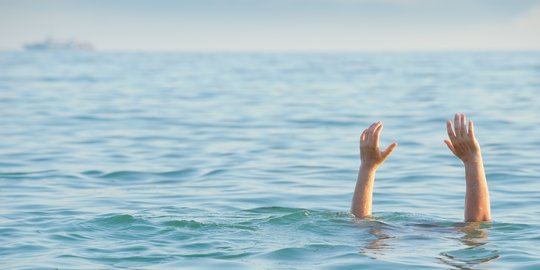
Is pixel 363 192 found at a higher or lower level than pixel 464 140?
lower

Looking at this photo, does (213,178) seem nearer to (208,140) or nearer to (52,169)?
(52,169)

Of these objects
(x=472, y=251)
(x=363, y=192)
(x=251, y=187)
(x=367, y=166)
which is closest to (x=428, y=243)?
(x=472, y=251)

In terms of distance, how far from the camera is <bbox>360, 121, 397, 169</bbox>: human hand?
29.9ft

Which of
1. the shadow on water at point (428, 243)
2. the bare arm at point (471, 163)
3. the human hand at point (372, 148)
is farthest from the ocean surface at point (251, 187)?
the human hand at point (372, 148)

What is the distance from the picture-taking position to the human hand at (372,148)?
9.12 metres

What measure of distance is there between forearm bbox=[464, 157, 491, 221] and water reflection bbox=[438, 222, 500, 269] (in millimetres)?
141

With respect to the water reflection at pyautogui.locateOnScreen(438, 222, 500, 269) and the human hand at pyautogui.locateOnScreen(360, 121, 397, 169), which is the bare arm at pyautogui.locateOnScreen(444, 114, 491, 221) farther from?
the human hand at pyautogui.locateOnScreen(360, 121, 397, 169)

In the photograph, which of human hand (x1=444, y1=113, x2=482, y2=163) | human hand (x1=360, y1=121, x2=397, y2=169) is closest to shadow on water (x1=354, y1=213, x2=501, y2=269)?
human hand (x1=360, y1=121, x2=397, y2=169)

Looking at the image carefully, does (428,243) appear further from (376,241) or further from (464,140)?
(464,140)

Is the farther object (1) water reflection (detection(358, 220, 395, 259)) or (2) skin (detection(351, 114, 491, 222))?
(2) skin (detection(351, 114, 491, 222))

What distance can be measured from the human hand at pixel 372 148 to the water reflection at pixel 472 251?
990 millimetres

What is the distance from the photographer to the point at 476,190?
8844 mm

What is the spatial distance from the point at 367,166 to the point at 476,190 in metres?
1.06

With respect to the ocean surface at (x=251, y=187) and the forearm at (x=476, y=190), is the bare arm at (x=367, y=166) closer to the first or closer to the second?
the ocean surface at (x=251, y=187)
